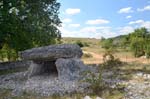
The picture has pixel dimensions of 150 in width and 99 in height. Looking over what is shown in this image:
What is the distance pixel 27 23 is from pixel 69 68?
32.4 ft

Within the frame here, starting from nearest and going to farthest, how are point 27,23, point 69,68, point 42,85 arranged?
point 42,85 → point 69,68 → point 27,23

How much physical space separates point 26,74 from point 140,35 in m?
44.2

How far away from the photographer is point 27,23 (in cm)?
2781

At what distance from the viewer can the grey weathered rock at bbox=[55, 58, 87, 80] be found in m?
18.5

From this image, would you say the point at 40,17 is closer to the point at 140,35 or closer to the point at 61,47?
the point at 61,47

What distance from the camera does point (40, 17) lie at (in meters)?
29.1

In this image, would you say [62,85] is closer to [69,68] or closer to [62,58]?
[69,68]

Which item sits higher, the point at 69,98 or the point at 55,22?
the point at 55,22

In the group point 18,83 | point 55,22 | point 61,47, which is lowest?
point 18,83

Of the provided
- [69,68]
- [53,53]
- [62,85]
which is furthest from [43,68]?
[62,85]

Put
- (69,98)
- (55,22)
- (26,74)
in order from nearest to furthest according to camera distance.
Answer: (69,98) < (26,74) < (55,22)

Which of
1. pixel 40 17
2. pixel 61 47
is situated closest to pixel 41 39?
pixel 40 17

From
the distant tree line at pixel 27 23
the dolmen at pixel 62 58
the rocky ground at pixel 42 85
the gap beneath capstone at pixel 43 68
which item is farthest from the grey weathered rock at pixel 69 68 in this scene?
the distant tree line at pixel 27 23

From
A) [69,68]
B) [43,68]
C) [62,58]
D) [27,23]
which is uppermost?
[27,23]
